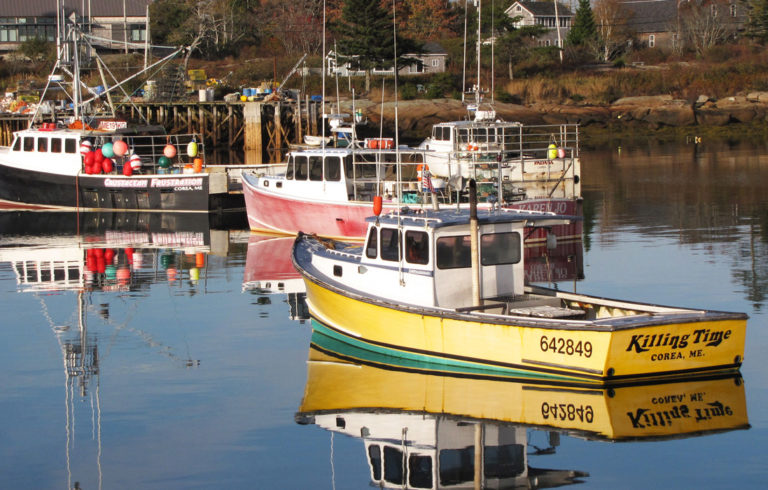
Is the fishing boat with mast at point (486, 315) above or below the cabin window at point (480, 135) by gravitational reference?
below

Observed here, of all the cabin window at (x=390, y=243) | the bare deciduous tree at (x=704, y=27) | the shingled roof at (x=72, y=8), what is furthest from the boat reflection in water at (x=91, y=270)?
the bare deciduous tree at (x=704, y=27)

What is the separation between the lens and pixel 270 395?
14.2m

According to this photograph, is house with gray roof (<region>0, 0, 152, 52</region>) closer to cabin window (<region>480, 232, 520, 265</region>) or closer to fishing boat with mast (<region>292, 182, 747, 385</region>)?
fishing boat with mast (<region>292, 182, 747, 385</region>)

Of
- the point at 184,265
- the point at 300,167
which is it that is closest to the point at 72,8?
the point at 300,167

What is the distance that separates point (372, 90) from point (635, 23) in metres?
33.8

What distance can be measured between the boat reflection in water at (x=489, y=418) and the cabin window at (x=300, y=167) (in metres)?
13.1

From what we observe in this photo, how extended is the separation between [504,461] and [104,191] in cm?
2489

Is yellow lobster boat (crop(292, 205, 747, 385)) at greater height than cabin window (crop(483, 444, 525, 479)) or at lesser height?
greater

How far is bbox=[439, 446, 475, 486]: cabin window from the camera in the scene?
37.3ft

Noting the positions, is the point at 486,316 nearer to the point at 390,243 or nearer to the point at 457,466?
the point at 390,243

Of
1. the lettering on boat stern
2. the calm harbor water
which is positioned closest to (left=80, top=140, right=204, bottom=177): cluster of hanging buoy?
the calm harbor water

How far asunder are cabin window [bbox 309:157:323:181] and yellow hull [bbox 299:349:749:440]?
12688 millimetres

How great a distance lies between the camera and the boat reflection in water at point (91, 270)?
1487cm

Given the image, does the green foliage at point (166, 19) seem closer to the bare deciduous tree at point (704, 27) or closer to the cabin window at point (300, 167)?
the bare deciduous tree at point (704, 27)
